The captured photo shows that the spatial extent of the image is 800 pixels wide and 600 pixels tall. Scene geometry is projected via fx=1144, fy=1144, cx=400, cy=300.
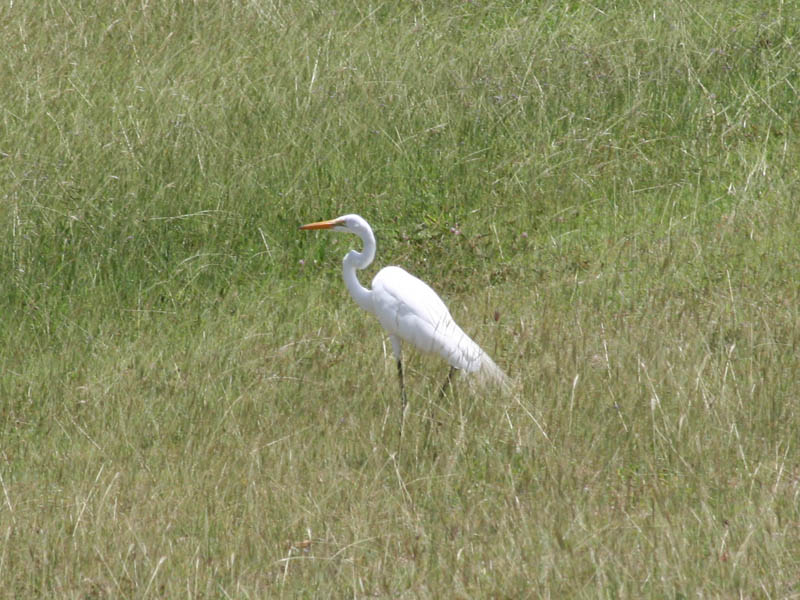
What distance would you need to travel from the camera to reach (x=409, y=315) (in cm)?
528

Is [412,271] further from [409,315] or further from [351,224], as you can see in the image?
[409,315]

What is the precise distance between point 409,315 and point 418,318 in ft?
0.15

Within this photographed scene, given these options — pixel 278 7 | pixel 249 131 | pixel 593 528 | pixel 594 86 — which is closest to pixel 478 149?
pixel 594 86

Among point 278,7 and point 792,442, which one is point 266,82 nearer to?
point 278,7

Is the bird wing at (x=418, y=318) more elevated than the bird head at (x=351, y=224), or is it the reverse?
the bird head at (x=351, y=224)

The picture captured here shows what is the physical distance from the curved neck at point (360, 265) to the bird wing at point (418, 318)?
0.22ft

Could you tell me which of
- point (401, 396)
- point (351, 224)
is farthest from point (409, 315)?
Result: point (351, 224)

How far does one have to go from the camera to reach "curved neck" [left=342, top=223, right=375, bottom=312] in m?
5.67

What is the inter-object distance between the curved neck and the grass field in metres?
0.20

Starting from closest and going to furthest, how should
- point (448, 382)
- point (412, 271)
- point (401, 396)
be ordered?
point (401, 396), point (448, 382), point (412, 271)

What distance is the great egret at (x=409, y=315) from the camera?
4828 millimetres

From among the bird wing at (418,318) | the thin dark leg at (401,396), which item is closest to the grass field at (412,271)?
the thin dark leg at (401,396)

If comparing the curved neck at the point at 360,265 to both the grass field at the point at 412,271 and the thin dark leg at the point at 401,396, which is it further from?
the thin dark leg at the point at 401,396

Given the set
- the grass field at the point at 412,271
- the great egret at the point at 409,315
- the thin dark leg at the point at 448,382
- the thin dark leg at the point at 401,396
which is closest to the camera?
the grass field at the point at 412,271
